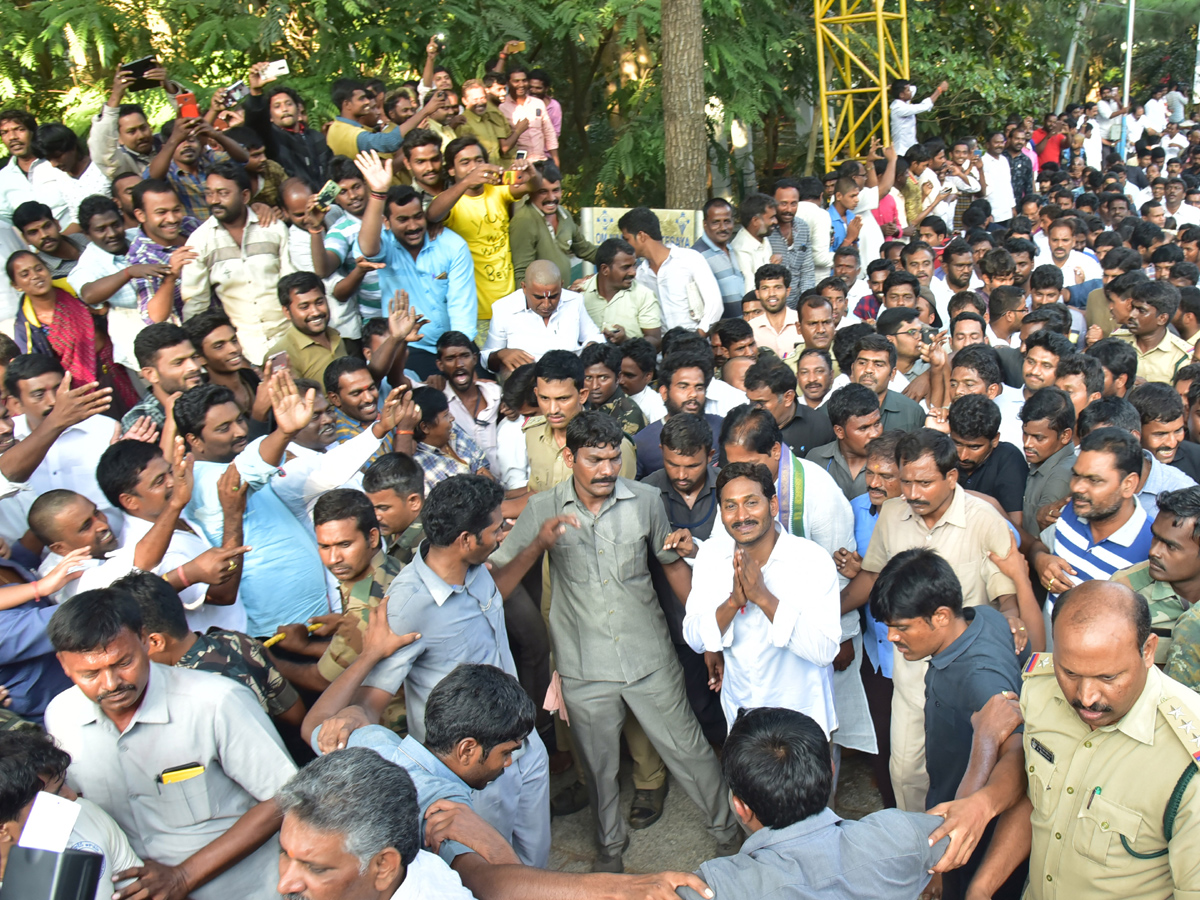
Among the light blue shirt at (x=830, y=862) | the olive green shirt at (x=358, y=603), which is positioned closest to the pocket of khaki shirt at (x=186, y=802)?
the olive green shirt at (x=358, y=603)

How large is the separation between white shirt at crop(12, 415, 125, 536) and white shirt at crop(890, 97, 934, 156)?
10.8m

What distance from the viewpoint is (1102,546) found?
369cm

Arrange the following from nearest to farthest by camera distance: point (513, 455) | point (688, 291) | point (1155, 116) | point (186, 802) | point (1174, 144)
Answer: point (186, 802), point (513, 455), point (688, 291), point (1174, 144), point (1155, 116)

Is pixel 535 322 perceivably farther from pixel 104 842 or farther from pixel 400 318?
pixel 104 842

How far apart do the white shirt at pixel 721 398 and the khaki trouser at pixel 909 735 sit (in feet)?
6.45

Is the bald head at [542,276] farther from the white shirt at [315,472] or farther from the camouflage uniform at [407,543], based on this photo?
the camouflage uniform at [407,543]

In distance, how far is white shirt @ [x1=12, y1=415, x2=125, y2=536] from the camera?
4.45 meters

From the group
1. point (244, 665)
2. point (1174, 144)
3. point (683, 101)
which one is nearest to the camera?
point (244, 665)

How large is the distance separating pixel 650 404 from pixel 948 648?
2861 mm

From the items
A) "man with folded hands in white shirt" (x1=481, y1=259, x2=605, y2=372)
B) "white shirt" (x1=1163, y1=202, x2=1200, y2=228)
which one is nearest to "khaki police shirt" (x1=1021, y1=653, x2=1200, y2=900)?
"man with folded hands in white shirt" (x1=481, y1=259, x2=605, y2=372)

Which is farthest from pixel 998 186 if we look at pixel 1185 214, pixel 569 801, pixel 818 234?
pixel 569 801

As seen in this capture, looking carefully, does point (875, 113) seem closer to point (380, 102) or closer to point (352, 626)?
point (380, 102)

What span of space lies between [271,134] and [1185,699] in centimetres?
718

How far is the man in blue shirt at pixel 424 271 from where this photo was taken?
5.94m
